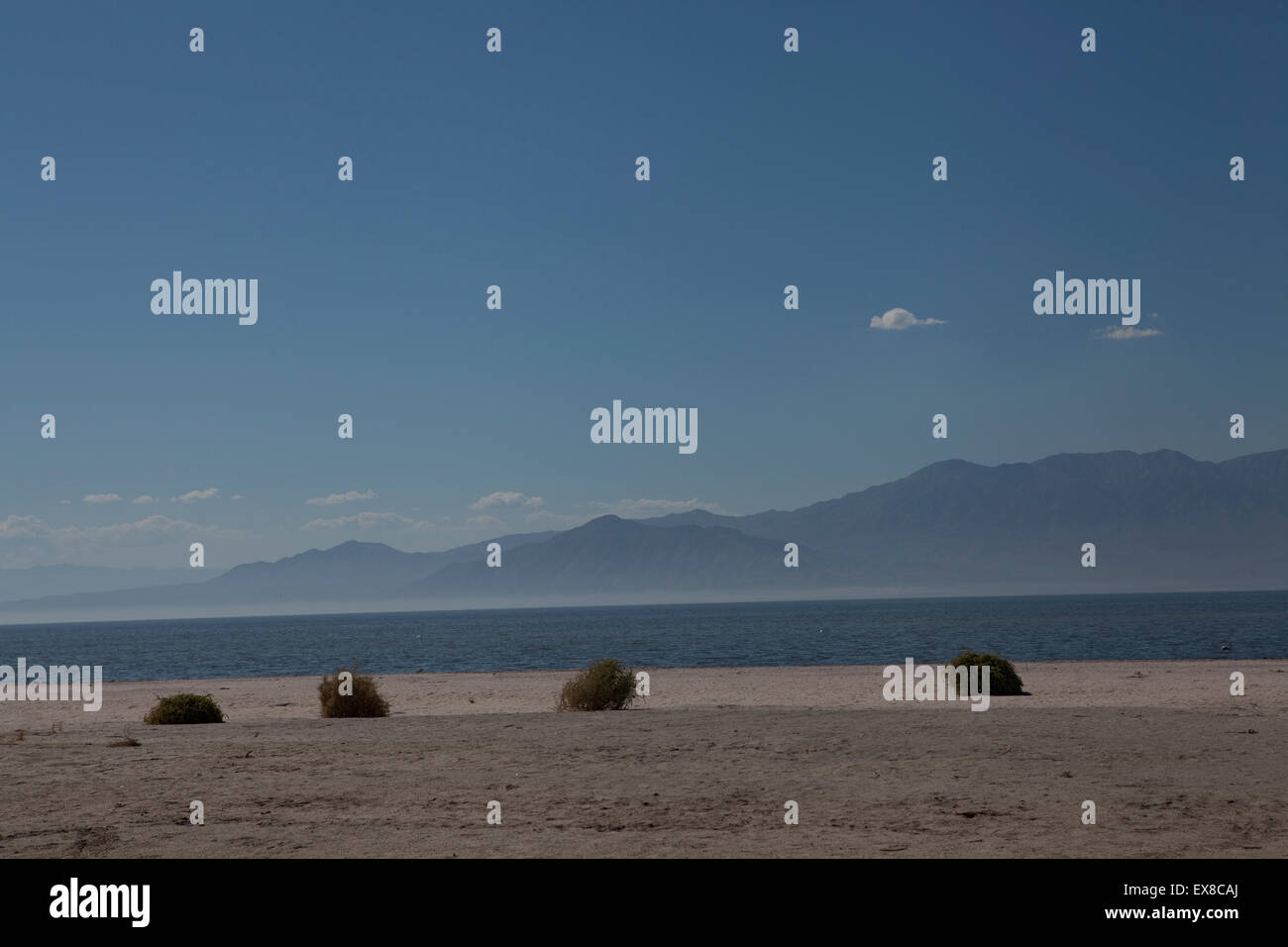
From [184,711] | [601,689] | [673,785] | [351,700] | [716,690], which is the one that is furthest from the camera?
[716,690]

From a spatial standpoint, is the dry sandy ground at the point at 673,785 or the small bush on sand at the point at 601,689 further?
the small bush on sand at the point at 601,689

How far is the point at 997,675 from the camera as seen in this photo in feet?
98.3

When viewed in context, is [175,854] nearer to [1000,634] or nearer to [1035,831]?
[1035,831]

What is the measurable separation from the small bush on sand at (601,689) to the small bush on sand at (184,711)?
26.2 ft

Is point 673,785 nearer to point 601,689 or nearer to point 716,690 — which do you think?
point 601,689

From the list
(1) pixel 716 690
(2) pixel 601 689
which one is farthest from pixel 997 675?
(2) pixel 601 689

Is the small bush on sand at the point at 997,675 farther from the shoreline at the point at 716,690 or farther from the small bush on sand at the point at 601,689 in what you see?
the small bush on sand at the point at 601,689

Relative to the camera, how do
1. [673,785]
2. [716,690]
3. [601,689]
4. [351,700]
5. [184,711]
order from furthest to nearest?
[716,690]
[601,689]
[351,700]
[184,711]
[673,785]

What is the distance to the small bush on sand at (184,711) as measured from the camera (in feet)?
75.8

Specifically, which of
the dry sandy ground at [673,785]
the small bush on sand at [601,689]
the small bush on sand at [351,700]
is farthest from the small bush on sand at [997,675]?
the small bush on sand at [351,700]

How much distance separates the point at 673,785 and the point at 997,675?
62.8 ft

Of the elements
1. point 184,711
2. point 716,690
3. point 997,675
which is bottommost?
point 716,690

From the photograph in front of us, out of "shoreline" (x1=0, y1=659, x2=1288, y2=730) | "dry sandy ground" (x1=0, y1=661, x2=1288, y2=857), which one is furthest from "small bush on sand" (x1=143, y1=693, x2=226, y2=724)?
"shoreline" (x1=0, y1=659, x2=1288, y2=730)
